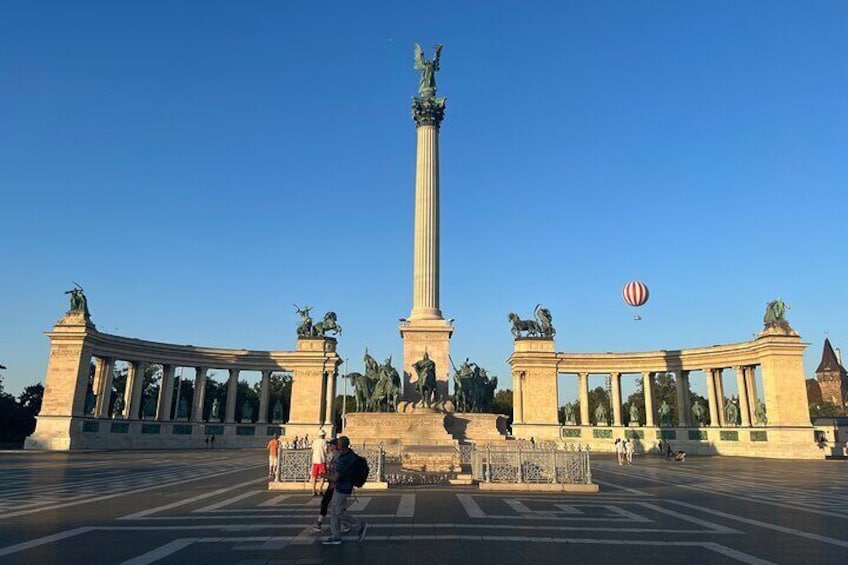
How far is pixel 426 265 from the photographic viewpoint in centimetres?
4722

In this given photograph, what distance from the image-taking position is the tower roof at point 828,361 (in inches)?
6545

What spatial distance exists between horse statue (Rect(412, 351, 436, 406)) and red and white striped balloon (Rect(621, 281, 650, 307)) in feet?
88.1

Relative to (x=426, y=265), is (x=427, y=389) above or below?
below

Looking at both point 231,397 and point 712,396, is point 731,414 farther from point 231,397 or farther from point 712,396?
point 231,397

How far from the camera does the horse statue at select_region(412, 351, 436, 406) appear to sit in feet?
131

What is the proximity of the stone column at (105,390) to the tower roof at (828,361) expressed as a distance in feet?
610

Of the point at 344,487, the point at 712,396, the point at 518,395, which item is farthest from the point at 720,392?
the point at 344,487

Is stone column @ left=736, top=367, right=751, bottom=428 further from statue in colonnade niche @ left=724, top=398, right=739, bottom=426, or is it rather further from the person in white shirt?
the person in white shirt

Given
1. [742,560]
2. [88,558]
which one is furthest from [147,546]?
[742,560]

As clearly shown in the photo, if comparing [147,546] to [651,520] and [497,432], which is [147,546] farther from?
[497,432]

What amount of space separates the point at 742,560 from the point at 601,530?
10.6 feet

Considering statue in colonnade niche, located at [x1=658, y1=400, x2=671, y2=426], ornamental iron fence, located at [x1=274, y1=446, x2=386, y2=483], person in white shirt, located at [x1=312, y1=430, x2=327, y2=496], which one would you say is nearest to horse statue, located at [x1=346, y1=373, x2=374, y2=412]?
ornamental iron fence, located at [x1=274, y1=446, x2=386, y2=483]

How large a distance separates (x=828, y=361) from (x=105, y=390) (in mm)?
190372

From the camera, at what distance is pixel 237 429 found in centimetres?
7000
